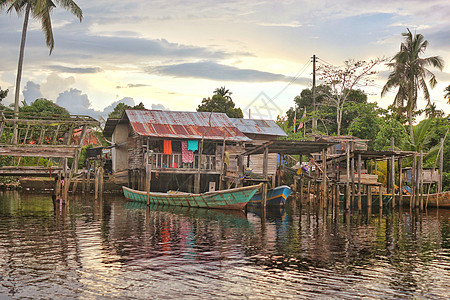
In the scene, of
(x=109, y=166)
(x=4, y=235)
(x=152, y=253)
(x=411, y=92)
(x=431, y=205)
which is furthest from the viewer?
(x=109, y=166)

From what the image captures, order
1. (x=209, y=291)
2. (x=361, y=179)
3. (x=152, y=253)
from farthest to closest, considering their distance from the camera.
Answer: (x=361, y=179) < (x=152, y=253) < (x=209, y=291)

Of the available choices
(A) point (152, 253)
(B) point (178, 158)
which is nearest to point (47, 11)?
(B) point (178, 158)

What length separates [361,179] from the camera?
85.8 feet

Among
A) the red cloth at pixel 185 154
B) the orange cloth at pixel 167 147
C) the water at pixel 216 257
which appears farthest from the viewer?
the red cloth at pixel 185 154

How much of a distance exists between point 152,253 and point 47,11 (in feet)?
76.4

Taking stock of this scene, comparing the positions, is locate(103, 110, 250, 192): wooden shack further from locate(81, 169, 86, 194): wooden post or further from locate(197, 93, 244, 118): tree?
locate(197, 93, 244, 118): tree

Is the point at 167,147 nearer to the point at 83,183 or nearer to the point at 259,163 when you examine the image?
the point at 259,163

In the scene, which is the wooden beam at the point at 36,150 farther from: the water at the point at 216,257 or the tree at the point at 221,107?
the tree at the point at 221,107

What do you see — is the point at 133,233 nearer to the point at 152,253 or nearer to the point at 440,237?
the point at 152,253

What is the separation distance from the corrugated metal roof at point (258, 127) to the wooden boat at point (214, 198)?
441 inches

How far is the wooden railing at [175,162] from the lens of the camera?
29.4 meters

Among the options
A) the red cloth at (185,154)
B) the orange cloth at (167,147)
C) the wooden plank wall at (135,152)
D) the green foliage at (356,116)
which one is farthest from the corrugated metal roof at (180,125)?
the green foliage at (356,116)

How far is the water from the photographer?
878 cm

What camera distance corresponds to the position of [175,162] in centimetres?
2988
